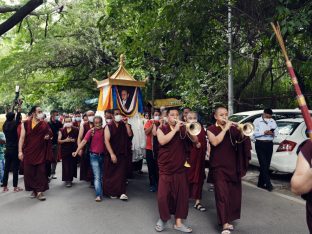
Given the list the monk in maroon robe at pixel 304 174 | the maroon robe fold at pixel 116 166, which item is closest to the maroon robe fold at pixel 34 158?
the maroon robe fold at pixel 116 166

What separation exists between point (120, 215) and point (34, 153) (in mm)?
2256

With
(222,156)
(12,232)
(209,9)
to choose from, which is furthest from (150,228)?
(209,9)

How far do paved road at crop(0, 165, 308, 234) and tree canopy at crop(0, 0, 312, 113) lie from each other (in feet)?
8.70

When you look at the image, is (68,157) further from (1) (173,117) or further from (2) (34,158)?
(1) (173,117)

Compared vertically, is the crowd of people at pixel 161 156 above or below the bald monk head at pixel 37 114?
below

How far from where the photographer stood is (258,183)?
25.9ft

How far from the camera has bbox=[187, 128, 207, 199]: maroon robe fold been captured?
6.33m

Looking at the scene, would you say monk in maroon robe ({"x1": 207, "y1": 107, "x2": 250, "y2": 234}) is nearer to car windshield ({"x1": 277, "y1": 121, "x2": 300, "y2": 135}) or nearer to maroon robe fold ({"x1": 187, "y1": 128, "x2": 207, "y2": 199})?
maroon robe fold ({"x1": 187, "y1": 128, "x2": 207, "y2": 199})

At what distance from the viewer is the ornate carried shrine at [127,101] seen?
9000mm

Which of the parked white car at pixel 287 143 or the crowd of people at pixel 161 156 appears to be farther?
the parked white car at pixel 287 143

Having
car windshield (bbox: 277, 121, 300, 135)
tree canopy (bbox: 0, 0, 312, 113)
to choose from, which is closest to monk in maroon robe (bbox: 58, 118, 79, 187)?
tree canopy (bbox: 0, 0, 312, 113)

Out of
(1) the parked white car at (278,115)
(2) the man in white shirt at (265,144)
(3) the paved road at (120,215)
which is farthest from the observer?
(1) the parked white car at (278,115)

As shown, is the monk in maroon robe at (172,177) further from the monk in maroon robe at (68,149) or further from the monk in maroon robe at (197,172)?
the monk in maroon robe at (68,149)

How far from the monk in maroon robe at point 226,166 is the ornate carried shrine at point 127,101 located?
3933mm
